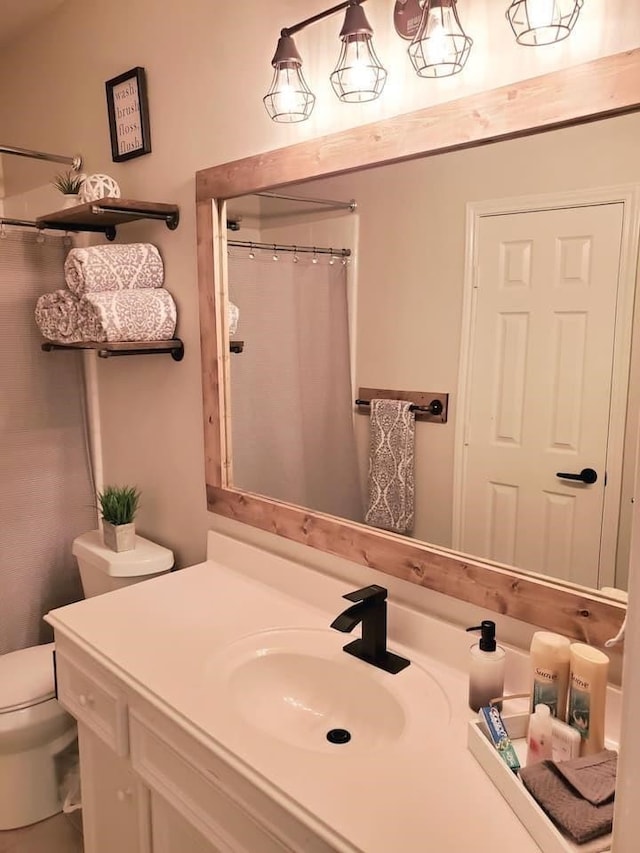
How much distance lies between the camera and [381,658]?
133 cm

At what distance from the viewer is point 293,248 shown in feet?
5.44

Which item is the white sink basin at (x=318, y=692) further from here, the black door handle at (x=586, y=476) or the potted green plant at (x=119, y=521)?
the potted green plant at (x=119, y=521)

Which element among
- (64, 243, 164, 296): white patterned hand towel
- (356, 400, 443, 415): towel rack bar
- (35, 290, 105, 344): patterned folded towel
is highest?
(64, 243, 164, 296): white patterned hand towel

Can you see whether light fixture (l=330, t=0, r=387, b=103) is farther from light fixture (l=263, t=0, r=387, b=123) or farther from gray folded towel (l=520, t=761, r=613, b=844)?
gray folded towel (l=520, t=761, r=613, b=844)

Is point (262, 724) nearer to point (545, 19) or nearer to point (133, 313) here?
point (133, 313)

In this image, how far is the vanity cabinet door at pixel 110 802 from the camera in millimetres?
1362

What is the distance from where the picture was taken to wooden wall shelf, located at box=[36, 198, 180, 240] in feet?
5.97

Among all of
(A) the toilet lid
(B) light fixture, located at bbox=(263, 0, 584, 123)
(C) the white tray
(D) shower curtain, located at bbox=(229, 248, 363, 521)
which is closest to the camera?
(C) the white tray

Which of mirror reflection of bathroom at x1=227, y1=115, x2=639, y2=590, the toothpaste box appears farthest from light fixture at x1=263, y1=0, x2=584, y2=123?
the toothpaste box

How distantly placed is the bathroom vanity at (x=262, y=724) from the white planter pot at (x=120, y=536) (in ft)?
1.05

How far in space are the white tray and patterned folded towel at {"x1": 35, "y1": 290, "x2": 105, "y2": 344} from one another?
4.63ft

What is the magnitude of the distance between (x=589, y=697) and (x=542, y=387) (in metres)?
0.53

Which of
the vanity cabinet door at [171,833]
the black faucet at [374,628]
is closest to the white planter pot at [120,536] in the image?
the vanity cabinet door at [171,833]

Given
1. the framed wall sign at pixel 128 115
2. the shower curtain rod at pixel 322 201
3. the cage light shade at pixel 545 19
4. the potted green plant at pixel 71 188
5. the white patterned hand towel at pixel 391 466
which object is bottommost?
the white patterned hand towel at pixel 391 466
